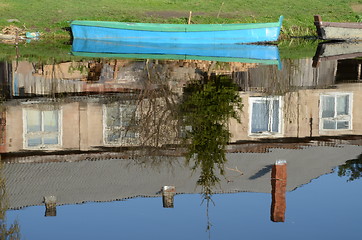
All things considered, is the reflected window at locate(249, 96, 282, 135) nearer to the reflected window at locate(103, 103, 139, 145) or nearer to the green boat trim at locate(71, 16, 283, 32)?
the reflected window at locate(103, 103, 139, 145)

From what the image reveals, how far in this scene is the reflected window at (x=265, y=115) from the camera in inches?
1074

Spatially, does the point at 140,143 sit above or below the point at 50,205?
above

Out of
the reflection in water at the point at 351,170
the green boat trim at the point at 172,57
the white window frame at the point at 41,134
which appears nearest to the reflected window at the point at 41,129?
the white window frame at the point at 41,134

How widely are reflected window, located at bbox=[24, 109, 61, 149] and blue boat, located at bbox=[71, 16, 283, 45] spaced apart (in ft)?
42.0

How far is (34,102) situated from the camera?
86.7ft

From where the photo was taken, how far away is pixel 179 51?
37.8m

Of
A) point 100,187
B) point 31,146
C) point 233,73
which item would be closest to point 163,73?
point 233,73

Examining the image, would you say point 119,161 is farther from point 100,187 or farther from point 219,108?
point 219,108

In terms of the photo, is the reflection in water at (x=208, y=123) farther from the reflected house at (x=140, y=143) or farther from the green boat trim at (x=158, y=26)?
the green boat trim at (x=158, y=26)

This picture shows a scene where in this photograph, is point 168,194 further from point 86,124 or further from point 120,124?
point 86,124

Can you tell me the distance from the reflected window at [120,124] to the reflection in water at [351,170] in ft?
20.9

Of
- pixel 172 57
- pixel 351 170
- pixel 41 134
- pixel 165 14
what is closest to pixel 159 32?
pixel 172 57

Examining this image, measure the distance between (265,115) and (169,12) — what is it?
18.0m

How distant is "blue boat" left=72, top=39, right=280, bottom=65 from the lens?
35.7 metres
